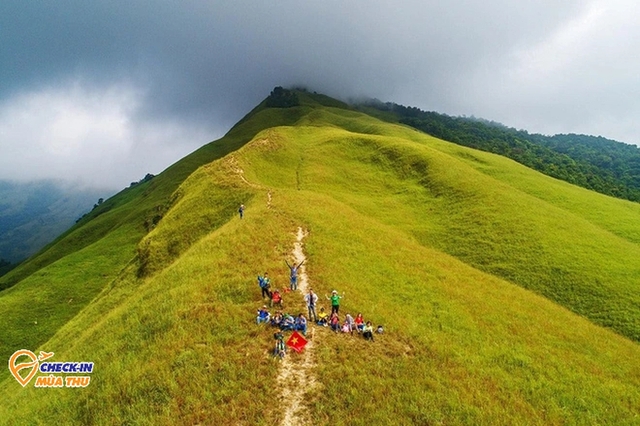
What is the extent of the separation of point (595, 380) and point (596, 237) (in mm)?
37599

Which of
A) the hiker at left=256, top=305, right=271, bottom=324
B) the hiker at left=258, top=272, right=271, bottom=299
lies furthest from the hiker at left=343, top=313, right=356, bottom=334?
the hiker at left=258, top=272, right=271, bottom=299

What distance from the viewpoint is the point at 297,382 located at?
65.7 feet

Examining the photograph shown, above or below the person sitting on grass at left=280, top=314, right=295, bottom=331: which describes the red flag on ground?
below

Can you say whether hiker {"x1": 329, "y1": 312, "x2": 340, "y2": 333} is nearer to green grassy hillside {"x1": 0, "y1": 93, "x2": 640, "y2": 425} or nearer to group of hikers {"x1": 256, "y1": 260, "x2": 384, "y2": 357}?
group of hikers {"x1": 256, "y1": 260, "x2": 384, "y2": 357}

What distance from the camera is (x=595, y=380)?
25.2 meters

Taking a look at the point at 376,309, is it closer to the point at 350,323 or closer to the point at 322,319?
the point at 350,323

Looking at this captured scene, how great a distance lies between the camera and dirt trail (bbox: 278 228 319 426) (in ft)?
59.5

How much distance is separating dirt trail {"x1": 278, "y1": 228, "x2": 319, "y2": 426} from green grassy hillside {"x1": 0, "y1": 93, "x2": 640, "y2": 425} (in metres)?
Result: 0.36

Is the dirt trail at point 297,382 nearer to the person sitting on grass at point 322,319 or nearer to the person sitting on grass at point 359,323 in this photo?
the person sitting on grass at point 322,319

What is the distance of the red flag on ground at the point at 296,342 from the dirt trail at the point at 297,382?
29 centimetres

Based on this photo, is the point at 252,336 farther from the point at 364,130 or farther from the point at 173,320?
the point at 364,130

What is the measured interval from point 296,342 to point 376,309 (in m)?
8.48

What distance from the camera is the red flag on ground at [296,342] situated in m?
22.2

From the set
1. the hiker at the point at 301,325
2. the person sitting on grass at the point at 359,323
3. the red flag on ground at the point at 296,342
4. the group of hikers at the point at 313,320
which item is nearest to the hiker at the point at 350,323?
the group of hikers at the point at 313,320
